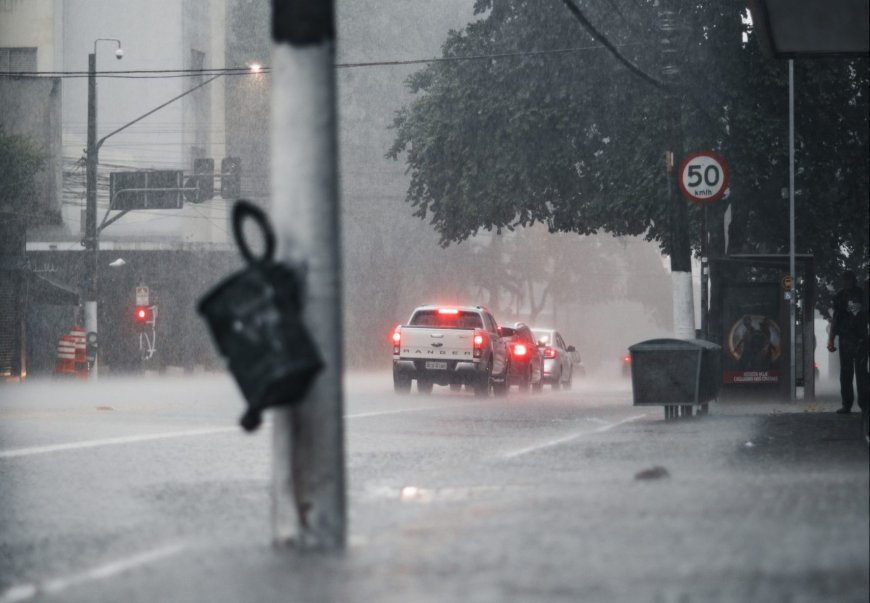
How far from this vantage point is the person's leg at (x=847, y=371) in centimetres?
1998

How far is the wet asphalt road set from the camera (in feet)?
20.1

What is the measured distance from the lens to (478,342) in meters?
31.9

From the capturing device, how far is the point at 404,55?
75438 mm

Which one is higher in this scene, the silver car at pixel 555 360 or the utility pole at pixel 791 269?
the utility pole at pixel 791 269

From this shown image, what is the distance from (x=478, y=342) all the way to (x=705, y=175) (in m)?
9.95

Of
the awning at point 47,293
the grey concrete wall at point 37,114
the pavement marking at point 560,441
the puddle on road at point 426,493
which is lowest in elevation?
the pavement marking at point 560,441

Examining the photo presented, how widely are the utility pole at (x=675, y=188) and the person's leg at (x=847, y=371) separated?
4526mm

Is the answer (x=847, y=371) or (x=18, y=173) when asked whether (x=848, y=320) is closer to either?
(x=847, y=371)

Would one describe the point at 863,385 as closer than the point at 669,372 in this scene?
Yes

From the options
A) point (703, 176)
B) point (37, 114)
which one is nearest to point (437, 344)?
point (703, 176)

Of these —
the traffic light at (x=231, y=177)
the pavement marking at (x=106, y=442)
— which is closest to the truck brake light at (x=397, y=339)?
the traffic light at (x=231, y=177)

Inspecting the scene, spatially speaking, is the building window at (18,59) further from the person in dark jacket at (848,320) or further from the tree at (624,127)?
the person in dark jacket at (848,320)

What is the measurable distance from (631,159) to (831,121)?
12.6 ft

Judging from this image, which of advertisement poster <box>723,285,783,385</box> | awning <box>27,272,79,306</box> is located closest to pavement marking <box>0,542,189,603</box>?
advertisement poster <box>723,285,783,385</box>
